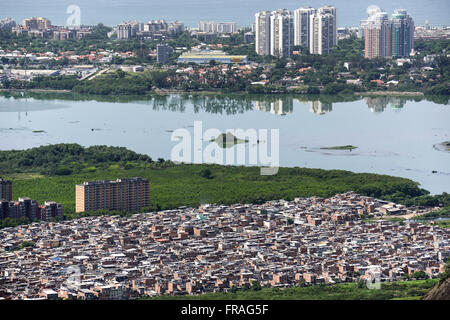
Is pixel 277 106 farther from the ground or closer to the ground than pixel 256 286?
farther from the ground

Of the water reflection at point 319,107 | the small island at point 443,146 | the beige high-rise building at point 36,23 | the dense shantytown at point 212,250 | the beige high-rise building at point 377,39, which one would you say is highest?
the beige high-rise building at point 36,23

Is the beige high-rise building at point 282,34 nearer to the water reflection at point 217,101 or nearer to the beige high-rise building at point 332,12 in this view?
the beige high-rise building at point 332,12

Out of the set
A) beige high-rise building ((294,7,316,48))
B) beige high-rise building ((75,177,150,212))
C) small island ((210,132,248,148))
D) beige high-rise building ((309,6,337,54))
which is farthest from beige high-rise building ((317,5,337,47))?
beige high-rise building ((75,177,150,212))

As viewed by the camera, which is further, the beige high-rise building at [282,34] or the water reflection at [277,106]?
the beige high-rise building at [282,34]

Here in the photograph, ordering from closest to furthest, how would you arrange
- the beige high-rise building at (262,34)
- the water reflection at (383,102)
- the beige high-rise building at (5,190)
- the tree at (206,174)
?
the beige high-rise building at (5,190) → the tree at (206,174) → the water reflection at (383,102) → the beige high-rise building at (262,34)

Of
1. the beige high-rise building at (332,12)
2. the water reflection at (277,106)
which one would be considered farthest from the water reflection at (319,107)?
the beige high-rise building at (332,12)

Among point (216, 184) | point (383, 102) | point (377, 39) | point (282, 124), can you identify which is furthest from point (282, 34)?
point (216, 184)

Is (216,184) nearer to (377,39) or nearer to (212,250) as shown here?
(212,250)
